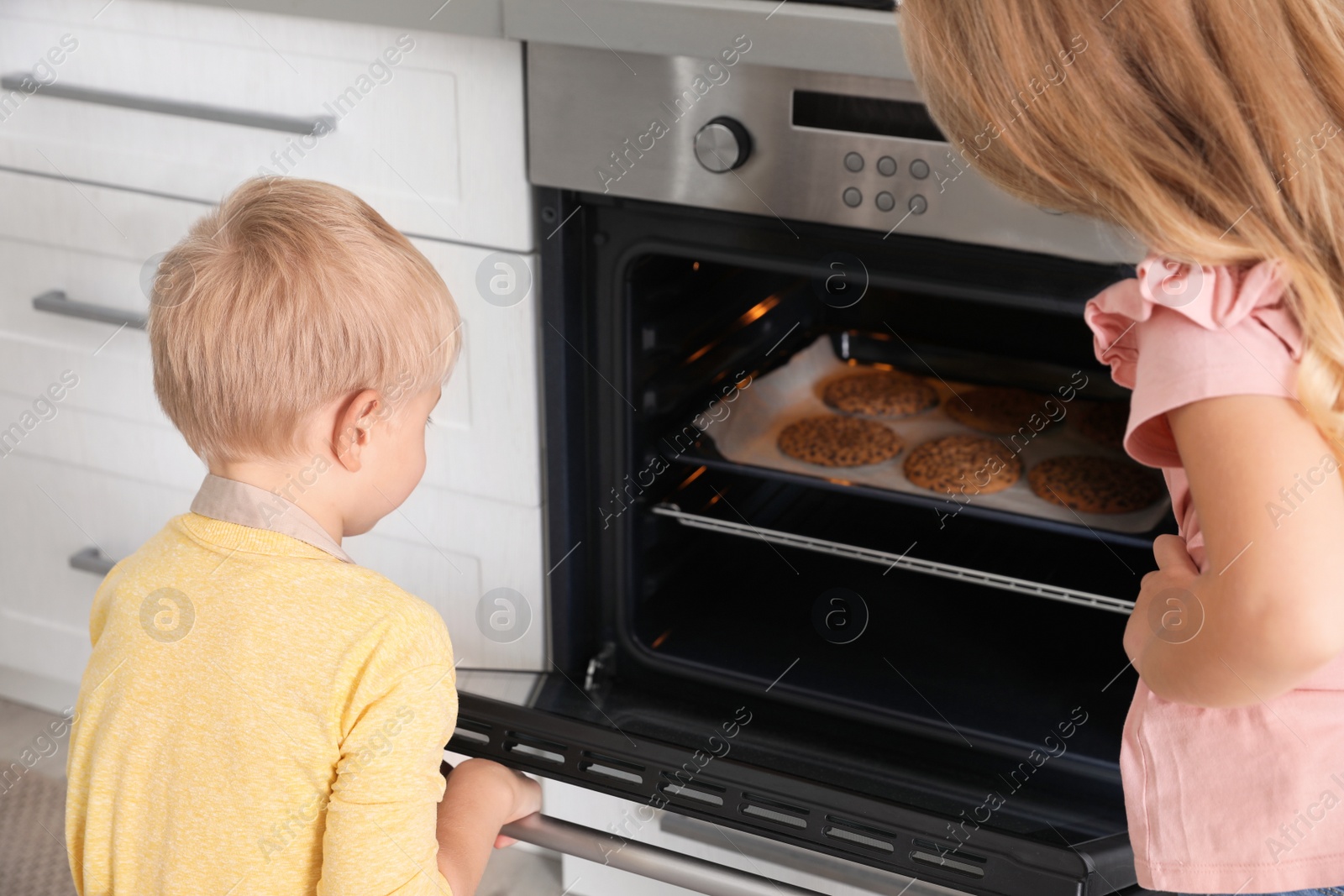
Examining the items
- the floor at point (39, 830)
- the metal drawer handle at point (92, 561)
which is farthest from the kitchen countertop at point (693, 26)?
the floor at point (39, 830)

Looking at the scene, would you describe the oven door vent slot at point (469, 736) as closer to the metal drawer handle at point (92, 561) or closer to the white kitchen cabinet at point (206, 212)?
the white kitchen cabinet at point (206, 212)

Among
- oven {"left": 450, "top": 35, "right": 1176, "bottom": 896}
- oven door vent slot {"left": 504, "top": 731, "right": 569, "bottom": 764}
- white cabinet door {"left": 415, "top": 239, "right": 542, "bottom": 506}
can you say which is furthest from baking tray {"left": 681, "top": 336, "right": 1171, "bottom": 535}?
oven door vent slot {"left": 504, "top": 731, "right": 569, "bottom": 764}

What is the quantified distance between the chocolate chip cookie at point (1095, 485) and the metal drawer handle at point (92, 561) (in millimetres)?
1111

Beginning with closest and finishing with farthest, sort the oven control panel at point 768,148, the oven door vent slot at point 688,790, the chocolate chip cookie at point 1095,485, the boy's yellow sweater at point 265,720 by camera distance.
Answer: the boy's yellow sweater at point 265,720
the oven door vent slot at point 688,790
the oven control panel at point 768,148
the chocolate chip cookie at point 1095,485

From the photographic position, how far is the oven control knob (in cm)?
104

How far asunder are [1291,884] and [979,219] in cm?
53

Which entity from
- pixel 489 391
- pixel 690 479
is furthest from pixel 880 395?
pixel 489 391

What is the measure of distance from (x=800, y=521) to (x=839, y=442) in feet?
0.37

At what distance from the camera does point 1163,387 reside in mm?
636

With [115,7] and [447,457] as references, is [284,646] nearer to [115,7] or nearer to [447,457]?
[447,457]

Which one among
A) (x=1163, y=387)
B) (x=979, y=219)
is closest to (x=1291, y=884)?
(x=1163, y=387)

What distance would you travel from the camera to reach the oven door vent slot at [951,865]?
0.83 meters

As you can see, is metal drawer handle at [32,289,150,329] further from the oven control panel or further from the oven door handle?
the oven door handle

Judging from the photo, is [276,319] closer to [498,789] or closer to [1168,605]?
[498,789]
